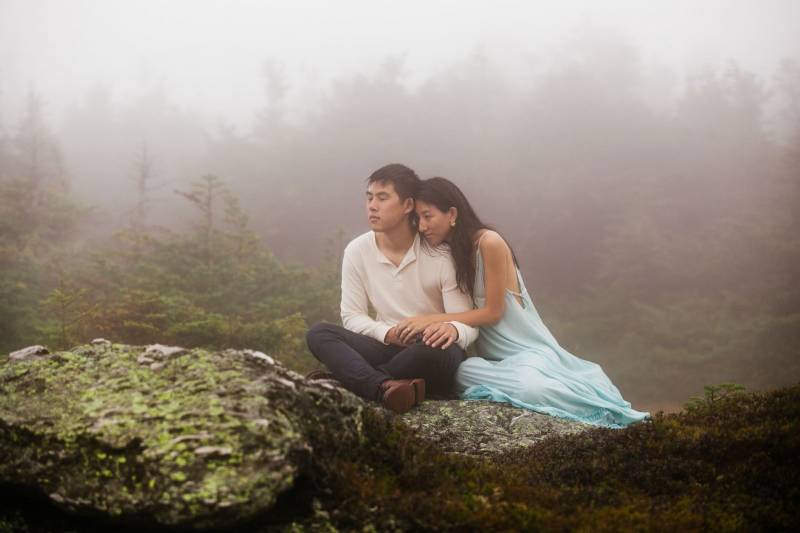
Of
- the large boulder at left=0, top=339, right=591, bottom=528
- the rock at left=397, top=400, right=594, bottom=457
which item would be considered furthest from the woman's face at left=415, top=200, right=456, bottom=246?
the large boulder at left=0, top=339, right=591, bottom=528

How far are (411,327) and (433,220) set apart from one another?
100cm

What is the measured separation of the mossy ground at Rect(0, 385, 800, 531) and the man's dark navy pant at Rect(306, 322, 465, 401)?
1.18 meters

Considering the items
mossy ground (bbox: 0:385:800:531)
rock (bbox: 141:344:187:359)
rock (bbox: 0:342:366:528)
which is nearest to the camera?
rock (bbox: 0:342:366:528)

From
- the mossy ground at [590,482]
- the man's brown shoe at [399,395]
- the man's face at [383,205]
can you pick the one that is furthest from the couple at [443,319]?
the mossy ground at [590,482]

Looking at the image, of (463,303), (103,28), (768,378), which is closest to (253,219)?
(768,378)

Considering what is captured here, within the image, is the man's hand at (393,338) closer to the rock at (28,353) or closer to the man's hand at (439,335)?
the man's hand at (439,335)

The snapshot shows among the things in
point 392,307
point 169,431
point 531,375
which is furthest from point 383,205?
point 169,431

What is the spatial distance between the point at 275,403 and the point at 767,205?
87.6 ft

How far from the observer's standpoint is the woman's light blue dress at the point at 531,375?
5.13 m

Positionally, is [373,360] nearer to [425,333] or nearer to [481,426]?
[425,333]

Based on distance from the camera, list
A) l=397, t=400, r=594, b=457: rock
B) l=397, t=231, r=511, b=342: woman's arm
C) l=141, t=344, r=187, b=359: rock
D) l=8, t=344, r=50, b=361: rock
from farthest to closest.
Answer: l=397, t=231, r=511, b=342: woman's arm, l=397, t=400, r=594, b=457: rock, l=8, t=344, r=50, b=361: rock, l=141, t=344, r=187, b=359: rock

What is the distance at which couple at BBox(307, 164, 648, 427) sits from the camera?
16.4 ft

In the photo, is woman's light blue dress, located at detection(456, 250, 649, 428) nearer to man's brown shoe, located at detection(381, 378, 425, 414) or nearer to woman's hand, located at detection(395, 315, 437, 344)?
woman's hand, located at detection(395, 315, 437, 344)

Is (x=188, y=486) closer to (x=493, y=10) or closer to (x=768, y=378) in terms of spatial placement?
(x=768, y=378)
